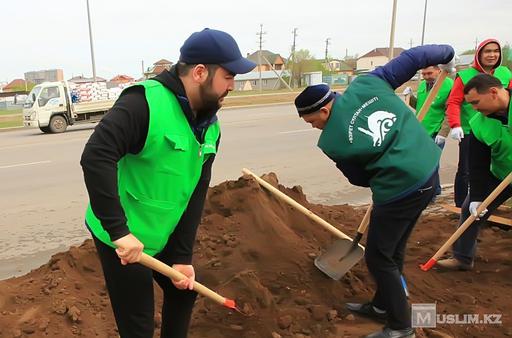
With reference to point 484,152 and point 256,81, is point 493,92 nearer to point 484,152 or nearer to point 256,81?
point 484,152

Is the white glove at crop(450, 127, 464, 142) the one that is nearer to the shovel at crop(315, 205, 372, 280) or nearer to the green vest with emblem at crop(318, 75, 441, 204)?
the shovel at crop(315, 205, 372, 280)

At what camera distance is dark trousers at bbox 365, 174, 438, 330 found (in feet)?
8.86

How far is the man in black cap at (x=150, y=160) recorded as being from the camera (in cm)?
177

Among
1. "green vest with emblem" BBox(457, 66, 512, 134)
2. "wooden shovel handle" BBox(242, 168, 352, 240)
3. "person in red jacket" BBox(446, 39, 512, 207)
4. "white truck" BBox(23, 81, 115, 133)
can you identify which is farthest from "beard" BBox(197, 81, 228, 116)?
"white truck" BBox(23, 81, 115, 133)

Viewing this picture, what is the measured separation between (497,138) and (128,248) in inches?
111

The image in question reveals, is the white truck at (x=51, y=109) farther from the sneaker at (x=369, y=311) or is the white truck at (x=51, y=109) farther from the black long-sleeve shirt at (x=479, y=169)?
the sneaker at (x=369, y=311)

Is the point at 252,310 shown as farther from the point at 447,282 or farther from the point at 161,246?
the point at 447,282

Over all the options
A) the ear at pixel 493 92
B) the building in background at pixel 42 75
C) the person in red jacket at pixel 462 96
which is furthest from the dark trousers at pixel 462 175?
the building in background at pixel 42 75

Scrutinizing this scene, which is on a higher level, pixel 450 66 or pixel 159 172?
pixel 450 66

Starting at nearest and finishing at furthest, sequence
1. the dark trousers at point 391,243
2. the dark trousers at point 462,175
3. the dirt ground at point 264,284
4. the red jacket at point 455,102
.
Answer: the dark trousers at point 391,243, the dirt ground at point 264,284, the red jacket at point 455,102, the dark trousers at point 462,175

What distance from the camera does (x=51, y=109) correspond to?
16172mm

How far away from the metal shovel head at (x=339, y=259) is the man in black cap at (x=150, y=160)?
4.83ft

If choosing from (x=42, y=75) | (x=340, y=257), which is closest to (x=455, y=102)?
(x=340, y=257)

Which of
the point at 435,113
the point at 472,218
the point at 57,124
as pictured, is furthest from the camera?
the point at 57,124
